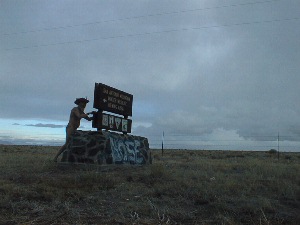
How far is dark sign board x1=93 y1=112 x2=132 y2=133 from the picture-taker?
47.0ft

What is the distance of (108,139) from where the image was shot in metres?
14.0

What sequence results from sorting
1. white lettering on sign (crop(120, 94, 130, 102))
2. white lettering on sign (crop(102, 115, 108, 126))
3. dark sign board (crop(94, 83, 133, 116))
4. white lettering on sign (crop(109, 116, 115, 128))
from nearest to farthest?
1. dark sign board (crop(94, 83, 133, 116))
2. white lettering on sign (crop(102, 115, 108, 126))
3. white lettering on sign (crop(109, 116, 115, 128))
4. white lettering on sign (crop(120, 94, 130, 102))

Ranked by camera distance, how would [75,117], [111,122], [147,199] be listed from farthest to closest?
1. [111,122]
2. [75,117]
3. [147,199]

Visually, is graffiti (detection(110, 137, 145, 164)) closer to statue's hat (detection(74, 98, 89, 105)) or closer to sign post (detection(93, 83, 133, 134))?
sign post (detection(93, 83, 133, 134))

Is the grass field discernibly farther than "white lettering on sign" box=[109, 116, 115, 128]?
No

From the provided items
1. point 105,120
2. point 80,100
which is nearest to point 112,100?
point 105,120

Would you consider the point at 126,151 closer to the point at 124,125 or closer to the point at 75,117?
the point at 124,125

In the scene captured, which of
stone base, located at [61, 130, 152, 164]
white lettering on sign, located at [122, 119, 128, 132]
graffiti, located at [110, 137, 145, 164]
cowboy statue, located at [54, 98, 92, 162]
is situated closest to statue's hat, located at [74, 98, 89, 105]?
cowboy statue, located at [54, 98, 92, 162]

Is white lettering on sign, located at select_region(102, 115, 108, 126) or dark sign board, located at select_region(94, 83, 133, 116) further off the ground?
dark sign board, located at select_region(94, 83, 133, 116)

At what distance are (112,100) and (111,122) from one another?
2.94 feet

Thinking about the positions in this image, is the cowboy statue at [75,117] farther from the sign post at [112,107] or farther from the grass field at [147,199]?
the grass field at [147,199]

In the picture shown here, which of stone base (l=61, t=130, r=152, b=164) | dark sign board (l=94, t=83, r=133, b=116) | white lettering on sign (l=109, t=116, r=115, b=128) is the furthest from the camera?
white lettering on sign (l=109, t=116, r=115, b=128)

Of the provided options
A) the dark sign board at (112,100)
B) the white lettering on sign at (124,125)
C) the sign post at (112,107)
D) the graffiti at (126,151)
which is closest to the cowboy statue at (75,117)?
the sign post at (112,107)

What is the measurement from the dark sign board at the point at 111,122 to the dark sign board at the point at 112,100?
0.26m
